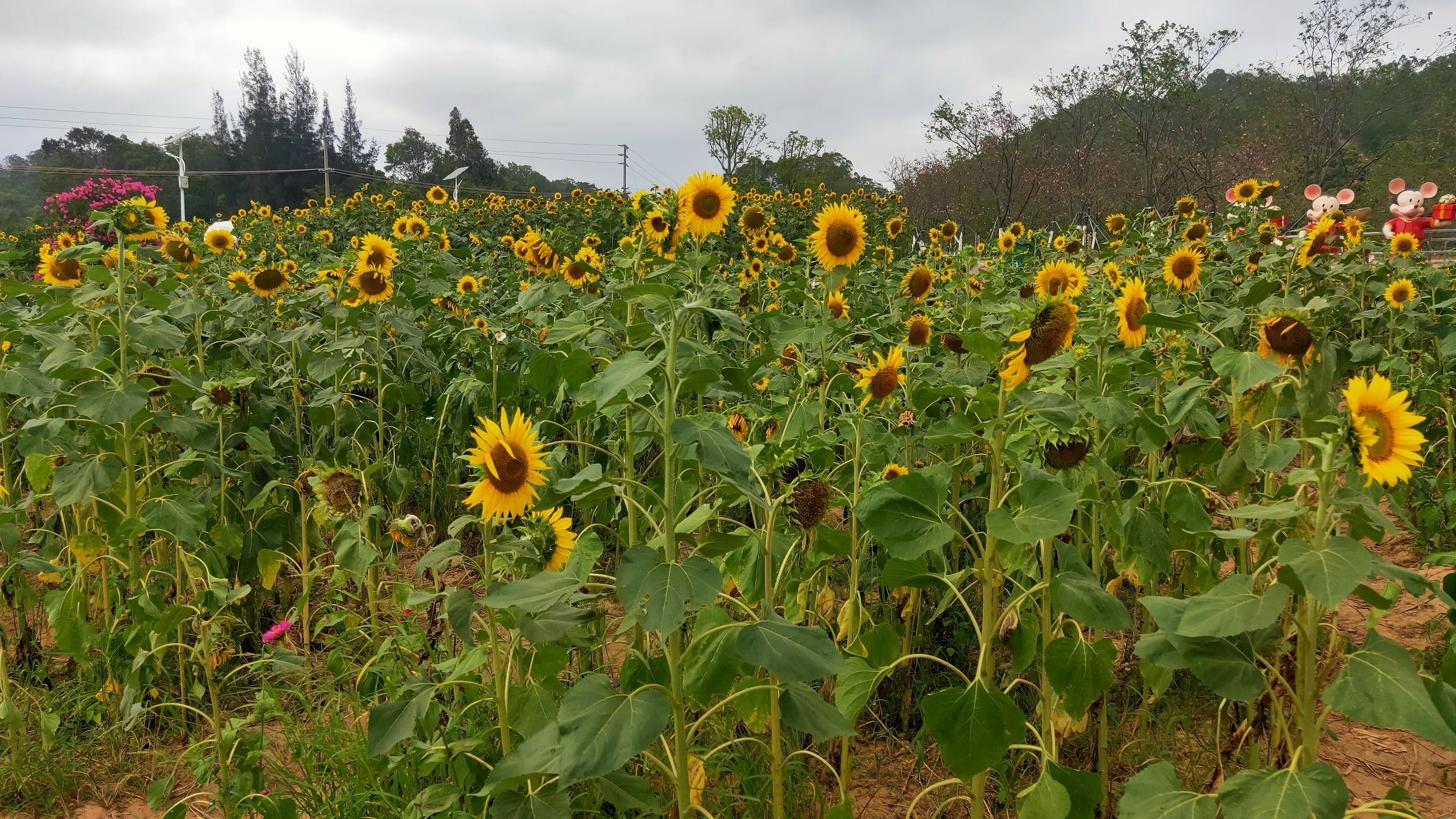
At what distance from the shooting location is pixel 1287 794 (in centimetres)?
120

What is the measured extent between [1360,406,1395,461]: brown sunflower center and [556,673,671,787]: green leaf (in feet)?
3.78

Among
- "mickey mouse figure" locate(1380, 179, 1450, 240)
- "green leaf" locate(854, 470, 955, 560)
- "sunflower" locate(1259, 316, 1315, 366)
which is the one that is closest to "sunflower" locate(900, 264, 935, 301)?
"sunflower" locate(1259, 316, 1315, 366)

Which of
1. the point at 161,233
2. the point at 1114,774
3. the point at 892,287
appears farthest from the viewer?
the point at 892,287

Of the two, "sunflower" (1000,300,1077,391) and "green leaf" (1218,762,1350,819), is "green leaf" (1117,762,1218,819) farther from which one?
"sunflower" (1000,300,1077,391)

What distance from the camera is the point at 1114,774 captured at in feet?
7.27

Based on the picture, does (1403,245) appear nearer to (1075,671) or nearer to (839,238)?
(839,238)

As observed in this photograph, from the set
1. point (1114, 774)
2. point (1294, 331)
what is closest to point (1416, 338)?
point (1114, 774)

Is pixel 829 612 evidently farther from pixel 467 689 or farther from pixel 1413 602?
pixel 1413 602

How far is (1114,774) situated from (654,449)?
1910mm

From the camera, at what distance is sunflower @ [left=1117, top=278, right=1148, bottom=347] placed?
2.20 meters

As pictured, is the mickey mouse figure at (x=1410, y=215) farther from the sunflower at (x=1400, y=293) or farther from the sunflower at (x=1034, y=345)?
the sunflower at (x=1034, y=345)

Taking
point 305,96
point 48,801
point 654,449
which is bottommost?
point 48,801

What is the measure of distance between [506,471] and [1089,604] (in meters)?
1.07

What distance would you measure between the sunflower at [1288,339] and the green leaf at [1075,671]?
2.10 feet
